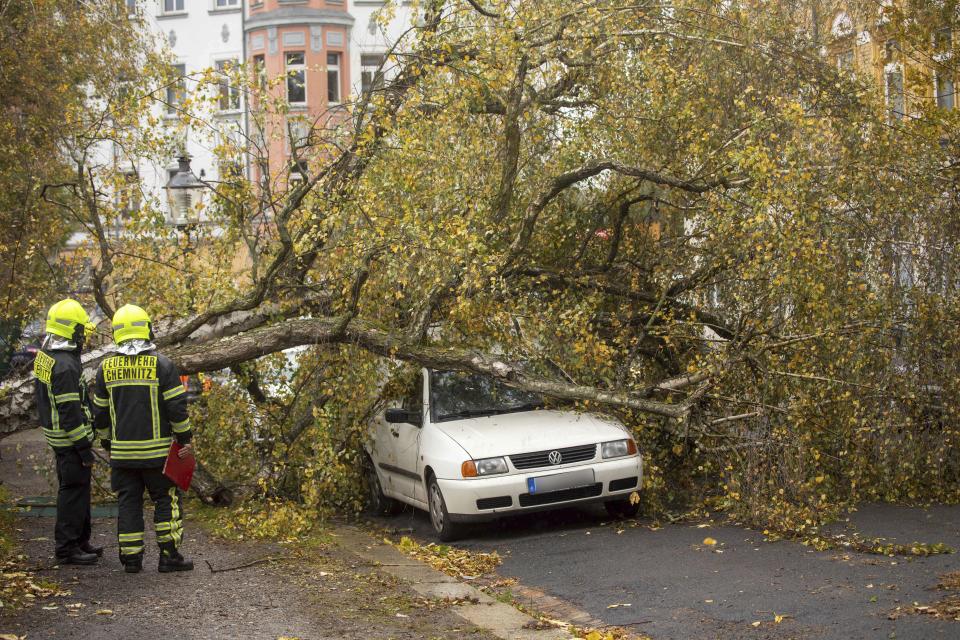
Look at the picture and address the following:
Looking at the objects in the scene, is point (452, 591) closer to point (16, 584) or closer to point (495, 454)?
point (495, 454)

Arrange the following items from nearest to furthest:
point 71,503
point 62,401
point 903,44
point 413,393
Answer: point 62,401
point 71,503
point 903,44
point 413,393

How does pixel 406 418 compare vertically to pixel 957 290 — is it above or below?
below

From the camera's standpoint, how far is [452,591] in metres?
7.44

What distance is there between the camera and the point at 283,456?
10789mm

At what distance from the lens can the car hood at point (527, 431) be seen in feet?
31.1

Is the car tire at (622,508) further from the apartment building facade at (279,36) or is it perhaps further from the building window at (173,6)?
the building window at (173,6)

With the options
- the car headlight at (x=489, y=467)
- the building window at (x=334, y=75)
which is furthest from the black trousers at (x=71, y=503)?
the building window at (x=334, y=75)

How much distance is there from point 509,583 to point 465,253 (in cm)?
286

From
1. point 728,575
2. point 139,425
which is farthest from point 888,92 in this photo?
point 139,425

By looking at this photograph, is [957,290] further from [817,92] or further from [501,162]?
[501,162]

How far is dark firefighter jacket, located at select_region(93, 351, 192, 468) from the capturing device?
784 centimetres

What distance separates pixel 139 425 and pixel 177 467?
0.39 meters

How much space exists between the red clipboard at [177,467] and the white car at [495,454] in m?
2.31

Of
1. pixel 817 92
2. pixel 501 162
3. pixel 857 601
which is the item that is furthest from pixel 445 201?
pixel 857 601
